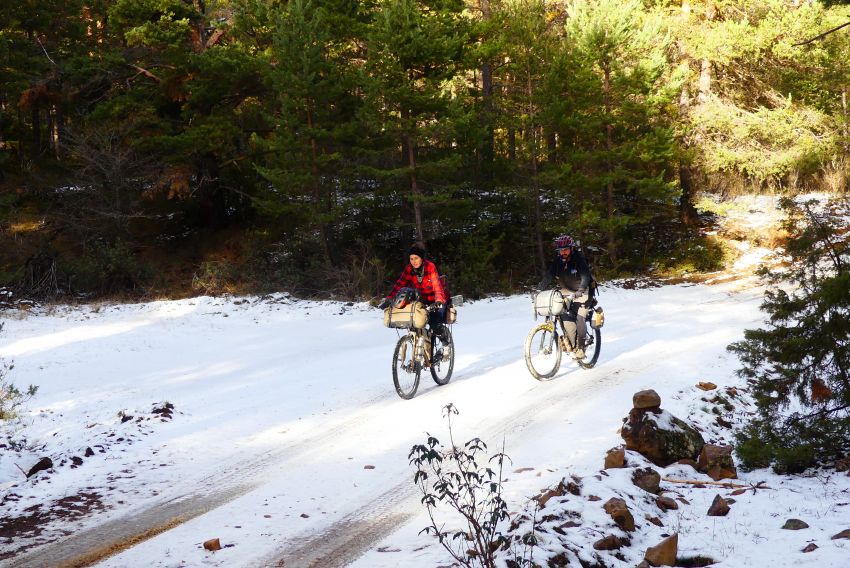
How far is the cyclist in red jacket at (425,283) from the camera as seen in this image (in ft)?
35.6

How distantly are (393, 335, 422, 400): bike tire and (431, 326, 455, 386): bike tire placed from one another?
0.49m

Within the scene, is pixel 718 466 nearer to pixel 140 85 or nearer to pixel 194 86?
pixel 194 86

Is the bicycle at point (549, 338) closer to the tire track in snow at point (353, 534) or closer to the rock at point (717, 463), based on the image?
the rock at point (717, 463)

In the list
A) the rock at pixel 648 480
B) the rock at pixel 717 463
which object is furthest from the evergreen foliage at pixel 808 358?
the rock at pixel 648 480

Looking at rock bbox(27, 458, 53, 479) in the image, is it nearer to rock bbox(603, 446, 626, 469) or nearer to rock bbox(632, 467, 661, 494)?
rock bbox(603, 446, 626, 469)

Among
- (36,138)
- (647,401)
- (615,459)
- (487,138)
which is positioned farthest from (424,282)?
(36,138)

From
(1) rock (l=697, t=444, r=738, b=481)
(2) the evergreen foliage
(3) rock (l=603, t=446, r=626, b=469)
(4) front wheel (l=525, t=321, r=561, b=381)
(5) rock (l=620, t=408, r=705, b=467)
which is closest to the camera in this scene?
(2) the evergreen foliage

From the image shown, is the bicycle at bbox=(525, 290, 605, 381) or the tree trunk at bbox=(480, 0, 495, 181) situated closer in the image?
the bicycle at bbox=(525, 290, 605, 381)

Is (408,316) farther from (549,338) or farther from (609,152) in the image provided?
(609,152)

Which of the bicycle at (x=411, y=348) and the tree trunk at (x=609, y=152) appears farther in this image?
the tree trunk at (x=609, y=152)

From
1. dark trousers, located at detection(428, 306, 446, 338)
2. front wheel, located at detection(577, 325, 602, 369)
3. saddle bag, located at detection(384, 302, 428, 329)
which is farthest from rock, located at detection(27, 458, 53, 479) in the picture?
front wheel, located at detection(577, 325, 602, 369)

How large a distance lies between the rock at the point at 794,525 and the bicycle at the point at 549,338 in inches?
223

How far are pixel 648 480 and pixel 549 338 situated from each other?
4879mm

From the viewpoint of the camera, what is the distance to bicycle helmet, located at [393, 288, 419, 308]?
34.5 feet
